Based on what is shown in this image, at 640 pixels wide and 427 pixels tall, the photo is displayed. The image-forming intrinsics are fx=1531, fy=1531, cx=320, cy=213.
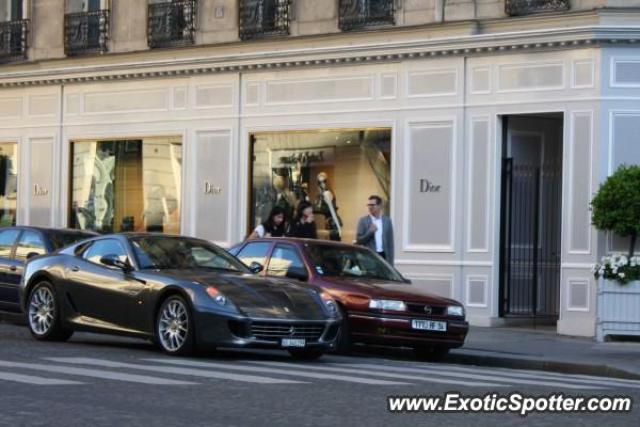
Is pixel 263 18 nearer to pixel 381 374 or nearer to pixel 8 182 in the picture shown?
pixel 8 182

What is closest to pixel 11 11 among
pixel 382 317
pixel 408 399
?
pixel 382 317

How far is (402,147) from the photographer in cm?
2588

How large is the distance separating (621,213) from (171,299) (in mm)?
8514

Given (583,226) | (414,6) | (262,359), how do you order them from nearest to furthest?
1. (262,359)
2. (583,226)
3. (414,6)

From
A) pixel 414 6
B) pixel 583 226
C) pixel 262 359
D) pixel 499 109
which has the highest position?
pixel 414 6

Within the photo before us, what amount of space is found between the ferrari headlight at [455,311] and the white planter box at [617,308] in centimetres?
408

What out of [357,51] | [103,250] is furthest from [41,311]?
[357,51]

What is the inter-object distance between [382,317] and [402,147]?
311 inches

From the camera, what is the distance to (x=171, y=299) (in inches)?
649

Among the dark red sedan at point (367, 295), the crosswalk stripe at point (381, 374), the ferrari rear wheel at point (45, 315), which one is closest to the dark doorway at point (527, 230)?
the dark red sedan at point (367, 295)

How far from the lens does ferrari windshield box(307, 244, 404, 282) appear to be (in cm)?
1939

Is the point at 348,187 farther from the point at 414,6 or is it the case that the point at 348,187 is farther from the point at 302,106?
the point at 414,6

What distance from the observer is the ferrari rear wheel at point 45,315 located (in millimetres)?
18219

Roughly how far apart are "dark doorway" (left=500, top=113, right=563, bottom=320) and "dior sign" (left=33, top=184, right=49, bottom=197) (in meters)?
11.5
